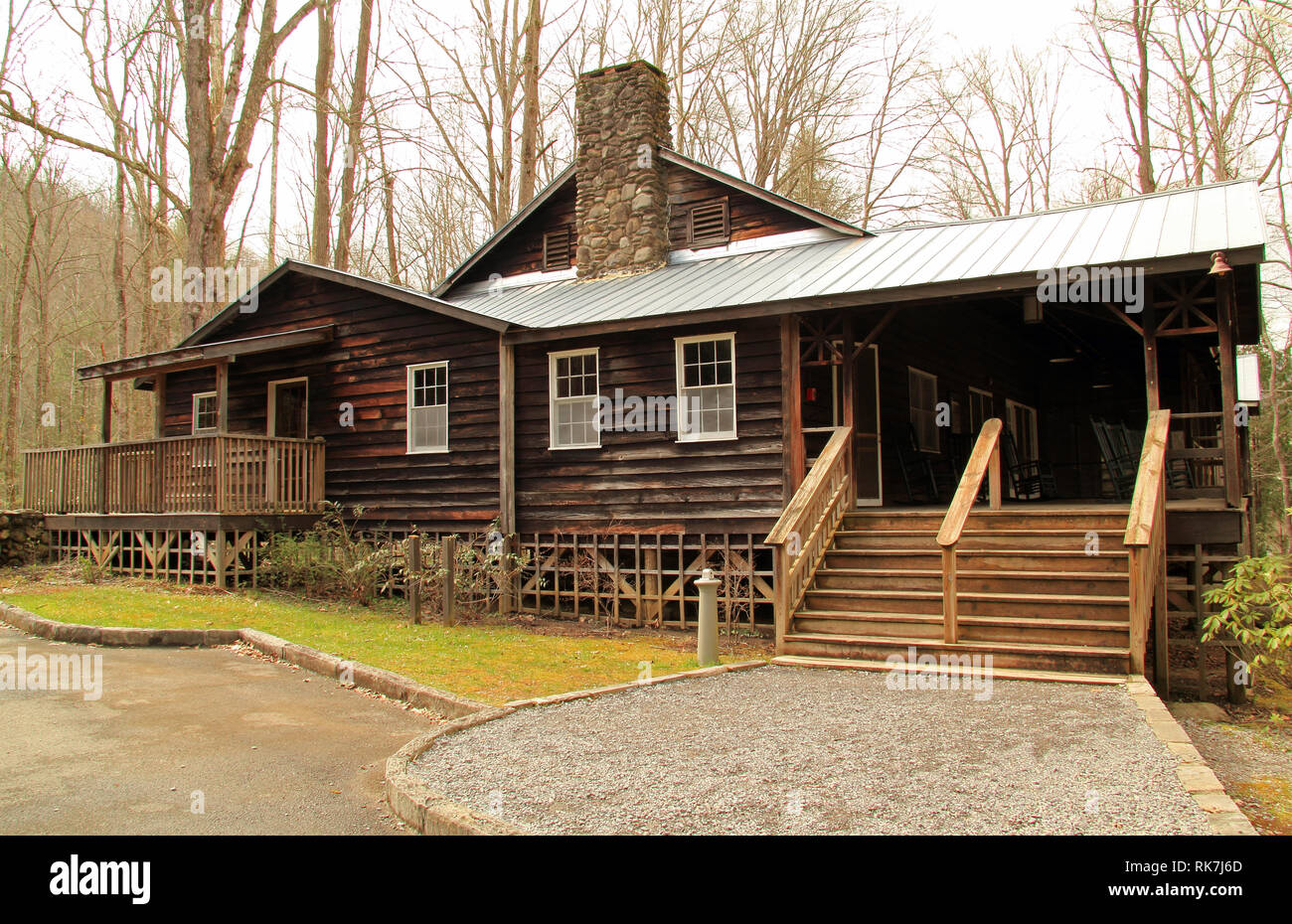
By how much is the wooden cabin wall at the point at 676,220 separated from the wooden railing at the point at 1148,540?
747 centimetres

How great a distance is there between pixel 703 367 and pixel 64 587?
10.1 meters

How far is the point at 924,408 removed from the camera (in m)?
15.6

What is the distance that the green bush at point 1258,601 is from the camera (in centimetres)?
824

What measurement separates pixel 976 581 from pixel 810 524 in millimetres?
1870

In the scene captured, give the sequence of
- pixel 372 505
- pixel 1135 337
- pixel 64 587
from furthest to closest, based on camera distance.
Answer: pixel 1135 337, pixel 372 505, pixel 64 587

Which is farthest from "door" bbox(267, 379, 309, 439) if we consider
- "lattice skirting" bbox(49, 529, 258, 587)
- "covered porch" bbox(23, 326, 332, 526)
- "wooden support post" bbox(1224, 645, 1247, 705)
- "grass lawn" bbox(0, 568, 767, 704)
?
"wooden support post" bbox(1224, 645, 1247, 705)

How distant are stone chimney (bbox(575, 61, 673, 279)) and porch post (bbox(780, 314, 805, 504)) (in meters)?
4.93

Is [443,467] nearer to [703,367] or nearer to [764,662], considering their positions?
[703,367]

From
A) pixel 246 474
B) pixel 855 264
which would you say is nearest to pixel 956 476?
pixel 855 264

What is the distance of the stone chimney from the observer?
1652cm

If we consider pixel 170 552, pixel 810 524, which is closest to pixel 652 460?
pixel 810 524

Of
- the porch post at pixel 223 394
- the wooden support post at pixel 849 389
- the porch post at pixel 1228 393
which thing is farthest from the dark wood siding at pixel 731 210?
the porch post at pixel 223 394

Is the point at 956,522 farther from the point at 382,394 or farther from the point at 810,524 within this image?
the point at 382,394

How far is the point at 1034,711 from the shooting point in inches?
274
